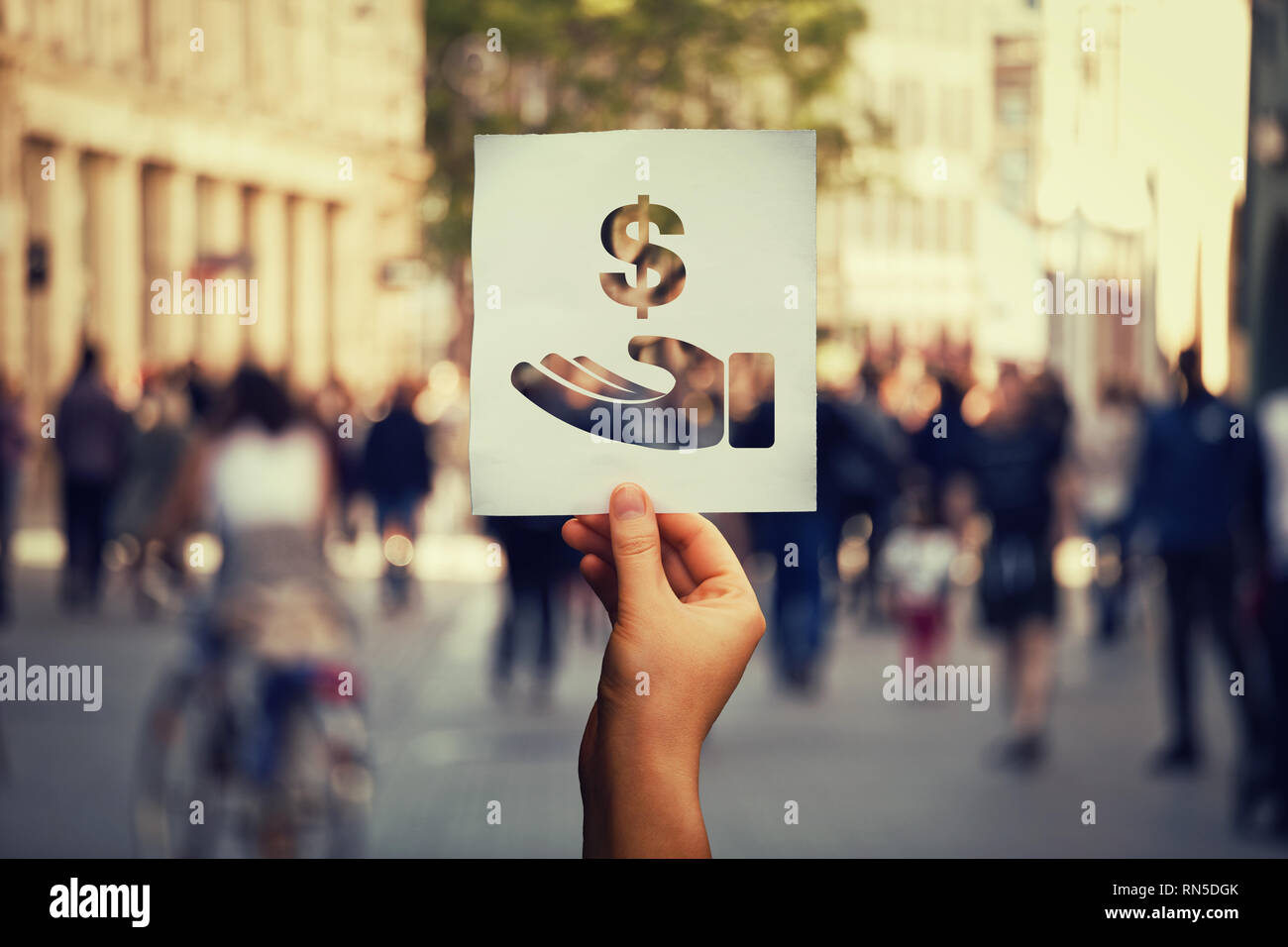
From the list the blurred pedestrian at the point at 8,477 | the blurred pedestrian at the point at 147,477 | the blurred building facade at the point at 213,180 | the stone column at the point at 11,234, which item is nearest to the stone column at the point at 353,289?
the blurred building facade at the point at 213,180

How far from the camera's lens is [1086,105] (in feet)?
48.1

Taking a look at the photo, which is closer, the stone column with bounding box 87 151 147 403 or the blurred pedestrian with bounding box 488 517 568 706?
the blurred pedestrian with bounding box 488 517 568 706

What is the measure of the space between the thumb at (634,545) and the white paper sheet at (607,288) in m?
0.03

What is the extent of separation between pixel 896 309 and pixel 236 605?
1368 inches

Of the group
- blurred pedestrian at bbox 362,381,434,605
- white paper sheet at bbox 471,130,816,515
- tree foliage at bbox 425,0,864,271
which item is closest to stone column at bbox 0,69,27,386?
tree foliage at bbox 425,0,864,271

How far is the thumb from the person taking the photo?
198 centimetres

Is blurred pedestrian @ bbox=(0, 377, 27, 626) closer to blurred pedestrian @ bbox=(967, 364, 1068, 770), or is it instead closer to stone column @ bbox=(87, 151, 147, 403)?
blurred pedestrian @ bbox=(967, 364, 1068, 770)

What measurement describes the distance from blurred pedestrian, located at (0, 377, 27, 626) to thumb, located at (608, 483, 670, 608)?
10159mm

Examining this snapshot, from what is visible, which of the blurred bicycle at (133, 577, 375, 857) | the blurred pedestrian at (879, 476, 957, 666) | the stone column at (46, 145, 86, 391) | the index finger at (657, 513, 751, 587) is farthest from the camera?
the stone column at (46, 145, 86, 391)

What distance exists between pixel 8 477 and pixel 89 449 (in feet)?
3.67

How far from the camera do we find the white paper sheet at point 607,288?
1.97 m

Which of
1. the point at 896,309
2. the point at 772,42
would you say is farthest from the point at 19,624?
the point at 896,309

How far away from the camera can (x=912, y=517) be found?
1082cm

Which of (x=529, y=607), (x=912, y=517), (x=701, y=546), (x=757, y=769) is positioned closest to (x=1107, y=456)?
(x=912, y=517)
